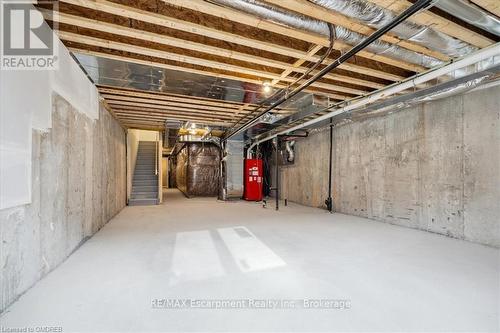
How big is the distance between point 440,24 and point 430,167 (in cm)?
231

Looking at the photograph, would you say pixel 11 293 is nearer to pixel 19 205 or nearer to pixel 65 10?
pixel 19 205

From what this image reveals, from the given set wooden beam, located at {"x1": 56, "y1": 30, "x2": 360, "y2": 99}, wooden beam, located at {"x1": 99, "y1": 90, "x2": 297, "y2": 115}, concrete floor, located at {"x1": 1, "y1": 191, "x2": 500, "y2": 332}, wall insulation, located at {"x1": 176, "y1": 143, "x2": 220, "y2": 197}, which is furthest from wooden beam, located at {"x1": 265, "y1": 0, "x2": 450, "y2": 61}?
wall insulation, located at {"x1": 176, "y1": 143, "x2": 220, "y2": 197}

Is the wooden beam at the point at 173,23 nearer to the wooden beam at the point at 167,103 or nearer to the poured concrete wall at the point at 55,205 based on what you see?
the poured concrete wall at the point at 55,205

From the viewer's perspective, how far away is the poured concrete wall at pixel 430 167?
2955 millimetres

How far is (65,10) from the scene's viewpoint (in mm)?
1858

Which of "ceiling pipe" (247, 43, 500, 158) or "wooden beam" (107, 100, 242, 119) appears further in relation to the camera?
"wooden beam" (107, 100, 242, 119)

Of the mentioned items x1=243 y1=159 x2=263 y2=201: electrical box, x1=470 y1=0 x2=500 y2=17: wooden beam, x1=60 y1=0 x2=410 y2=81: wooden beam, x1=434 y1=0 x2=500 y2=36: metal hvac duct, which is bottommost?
x1=243 y1=159 x2=263 y2=201: electrical box

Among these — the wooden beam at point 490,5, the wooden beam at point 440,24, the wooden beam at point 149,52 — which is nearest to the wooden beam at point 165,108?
the wooden beam at point 149,52

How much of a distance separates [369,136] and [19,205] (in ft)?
16.5

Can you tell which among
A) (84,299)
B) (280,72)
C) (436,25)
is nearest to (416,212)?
(436,25)

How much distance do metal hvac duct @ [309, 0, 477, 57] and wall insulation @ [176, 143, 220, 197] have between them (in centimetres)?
772

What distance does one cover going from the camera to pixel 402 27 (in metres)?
1.99

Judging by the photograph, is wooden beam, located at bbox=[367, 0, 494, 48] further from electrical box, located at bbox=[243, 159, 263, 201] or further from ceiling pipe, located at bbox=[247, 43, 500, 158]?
electrical box, located at bbox=[243, 159, 263, 201]

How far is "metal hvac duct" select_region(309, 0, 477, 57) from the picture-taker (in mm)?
1735
